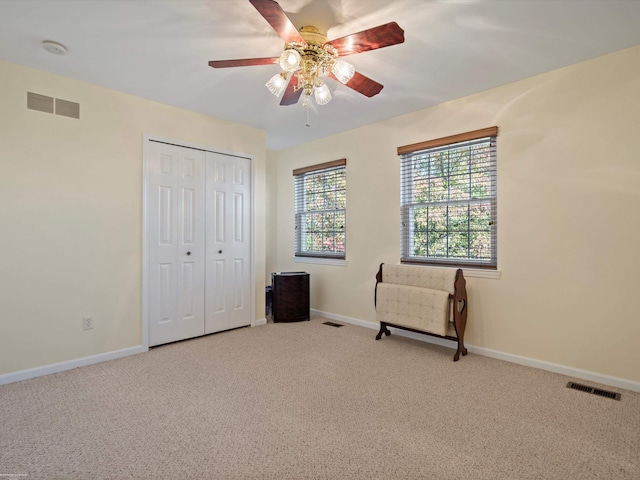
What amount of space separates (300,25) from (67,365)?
11.1 feet

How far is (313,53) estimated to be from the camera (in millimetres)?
2199

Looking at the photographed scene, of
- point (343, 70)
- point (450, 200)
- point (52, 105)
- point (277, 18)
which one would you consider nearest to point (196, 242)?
point (52, 105)

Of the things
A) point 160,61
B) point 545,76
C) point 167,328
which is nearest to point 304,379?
point 167,328

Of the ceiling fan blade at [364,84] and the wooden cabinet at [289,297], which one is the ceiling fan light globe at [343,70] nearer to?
the ceiling fan blade at [364,84]

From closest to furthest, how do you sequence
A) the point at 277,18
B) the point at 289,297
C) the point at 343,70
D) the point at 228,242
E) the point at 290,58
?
Answer: 1. the point at 277,18
2. the point at 290,58
3. the point at 343,70
4. the point at 228,242
5. the point at 289,297

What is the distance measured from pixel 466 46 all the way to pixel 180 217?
10.3ft

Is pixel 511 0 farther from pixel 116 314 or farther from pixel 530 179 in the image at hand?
pixel 116 314

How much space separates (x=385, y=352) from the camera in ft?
11.2

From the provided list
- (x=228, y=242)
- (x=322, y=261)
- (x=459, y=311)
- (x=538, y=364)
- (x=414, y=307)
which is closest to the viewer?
(x=538, y=364)

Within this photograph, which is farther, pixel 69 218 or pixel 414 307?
pixel 414 307

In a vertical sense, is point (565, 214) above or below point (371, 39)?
below

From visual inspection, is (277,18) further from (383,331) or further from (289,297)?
(289,297)

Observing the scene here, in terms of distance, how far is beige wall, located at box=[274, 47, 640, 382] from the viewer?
2607 millimetres

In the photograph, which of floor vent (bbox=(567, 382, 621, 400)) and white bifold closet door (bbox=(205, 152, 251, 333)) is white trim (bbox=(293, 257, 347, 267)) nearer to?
white bifold closet door (bbox=(205, 152, 251, 333))
